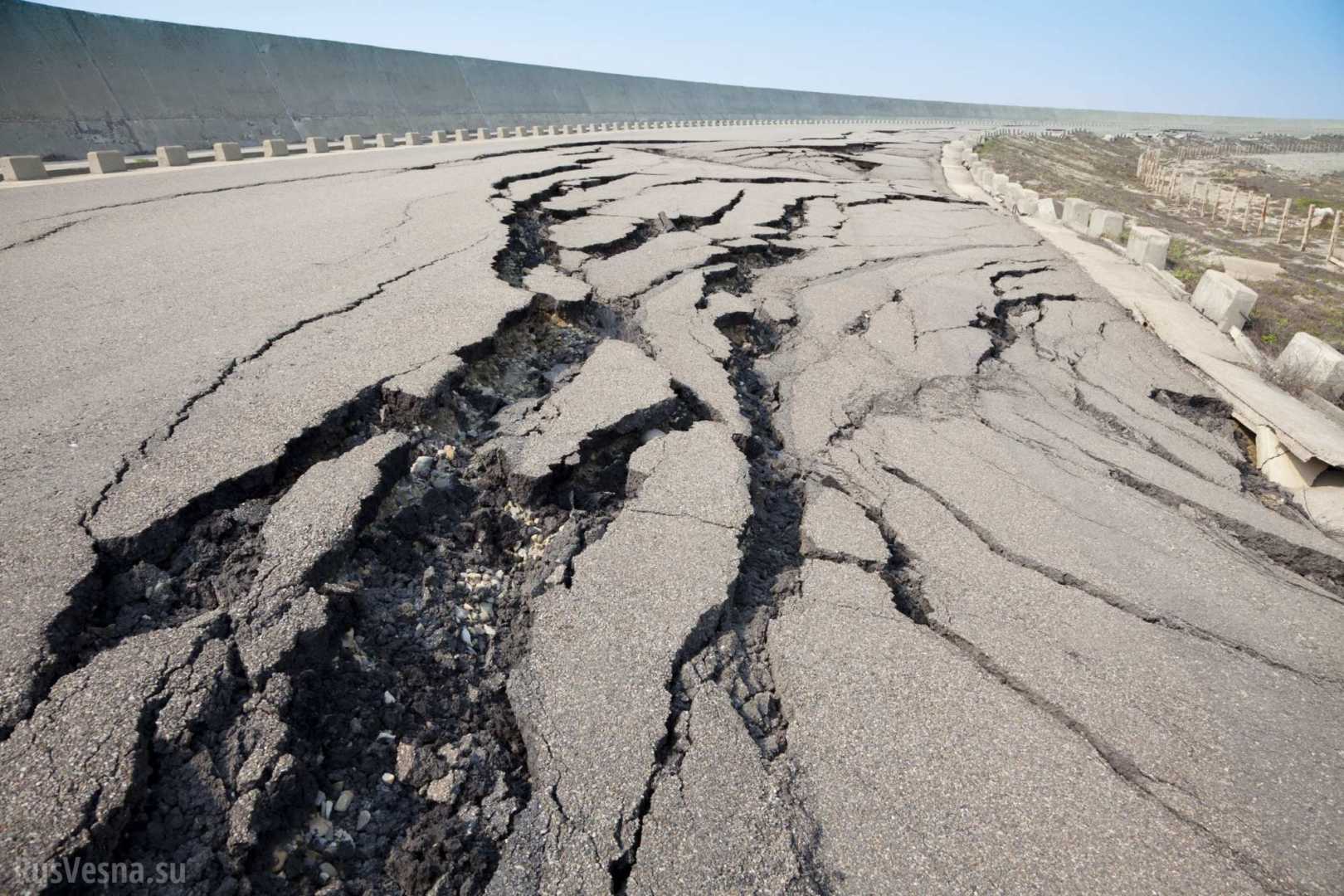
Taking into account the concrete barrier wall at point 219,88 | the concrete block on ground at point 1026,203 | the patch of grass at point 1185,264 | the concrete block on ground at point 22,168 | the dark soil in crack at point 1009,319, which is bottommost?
the patch of grass at point 1185,264

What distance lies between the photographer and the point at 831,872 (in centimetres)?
145

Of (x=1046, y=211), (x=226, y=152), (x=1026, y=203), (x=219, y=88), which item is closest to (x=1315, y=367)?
(x=1046, y=211)

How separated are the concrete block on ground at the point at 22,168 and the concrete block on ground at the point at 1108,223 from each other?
12.1m

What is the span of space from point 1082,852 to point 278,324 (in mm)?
3866

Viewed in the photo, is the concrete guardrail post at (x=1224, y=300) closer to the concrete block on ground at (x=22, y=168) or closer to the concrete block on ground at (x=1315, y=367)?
the concrete block on ground at (x=1315, y=367)

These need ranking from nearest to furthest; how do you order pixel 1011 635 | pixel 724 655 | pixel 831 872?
1. pixel 831 872
2. pixel 724 655
3. pixel 1011 635

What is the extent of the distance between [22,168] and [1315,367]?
39.5 ft

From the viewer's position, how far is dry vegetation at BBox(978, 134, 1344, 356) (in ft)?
22.6

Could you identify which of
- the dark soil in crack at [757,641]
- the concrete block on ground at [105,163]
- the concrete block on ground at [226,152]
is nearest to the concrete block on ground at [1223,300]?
the dark soil in crack at [757,641]

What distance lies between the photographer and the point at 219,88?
1344 cm

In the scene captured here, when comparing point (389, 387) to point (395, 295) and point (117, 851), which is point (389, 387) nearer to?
point (395, 295)

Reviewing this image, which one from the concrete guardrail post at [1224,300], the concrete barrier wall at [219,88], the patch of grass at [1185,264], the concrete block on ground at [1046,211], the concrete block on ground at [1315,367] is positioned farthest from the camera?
the concrete barrier wall at [219,88]

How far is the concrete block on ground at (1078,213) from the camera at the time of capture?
886 cm

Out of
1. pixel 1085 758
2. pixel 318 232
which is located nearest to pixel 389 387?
pixel 1085 758
